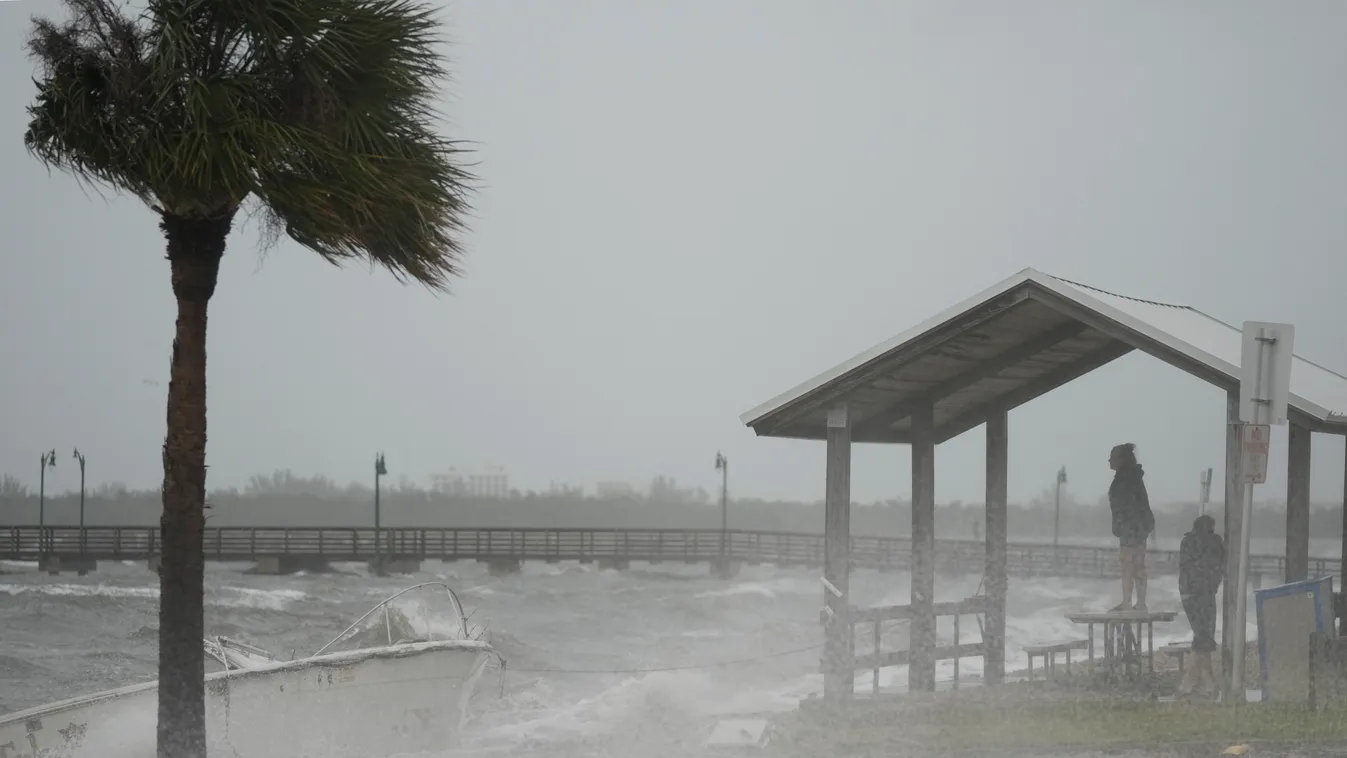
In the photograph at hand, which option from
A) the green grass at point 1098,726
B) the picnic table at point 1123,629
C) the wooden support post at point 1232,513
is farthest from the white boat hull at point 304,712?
the wooden support post at point 1232,513

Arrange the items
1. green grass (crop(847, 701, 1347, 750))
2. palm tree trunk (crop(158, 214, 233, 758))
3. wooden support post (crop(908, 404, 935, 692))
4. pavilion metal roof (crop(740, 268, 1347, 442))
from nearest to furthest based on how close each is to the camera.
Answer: green grass (crop(847, 701, 1347, 750)), palm tree trunk (crop(158, 214, 233, 758)), pavilion metal roof (crop(740, 268, 1347, 442)), wooden support post (crop(908, 404, 935, 692))

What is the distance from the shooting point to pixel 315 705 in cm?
1291

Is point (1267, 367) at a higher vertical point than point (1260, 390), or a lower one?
higher

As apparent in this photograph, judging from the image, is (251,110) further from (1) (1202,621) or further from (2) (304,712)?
(1) (1202,621)

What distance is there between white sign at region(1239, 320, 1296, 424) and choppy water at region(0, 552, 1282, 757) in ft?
15.4

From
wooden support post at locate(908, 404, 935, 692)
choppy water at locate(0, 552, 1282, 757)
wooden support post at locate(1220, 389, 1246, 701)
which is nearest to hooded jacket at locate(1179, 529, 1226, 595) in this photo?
wooden support post at locate(1220, 389, 1246, 701)

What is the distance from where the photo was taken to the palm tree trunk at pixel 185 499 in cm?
887

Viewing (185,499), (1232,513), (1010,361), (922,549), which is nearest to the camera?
(185,499)

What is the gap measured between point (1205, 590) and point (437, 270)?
6.50 m

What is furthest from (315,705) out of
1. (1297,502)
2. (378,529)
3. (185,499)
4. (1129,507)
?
(378,529)

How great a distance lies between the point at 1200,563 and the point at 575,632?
29956 millimetres

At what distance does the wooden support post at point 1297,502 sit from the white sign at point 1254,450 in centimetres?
222

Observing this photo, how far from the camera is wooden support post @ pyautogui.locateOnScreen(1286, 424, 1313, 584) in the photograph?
36.1 ft

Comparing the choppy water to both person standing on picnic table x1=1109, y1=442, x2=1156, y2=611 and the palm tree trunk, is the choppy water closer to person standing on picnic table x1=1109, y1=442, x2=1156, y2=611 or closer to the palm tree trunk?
the palm tree trunk
